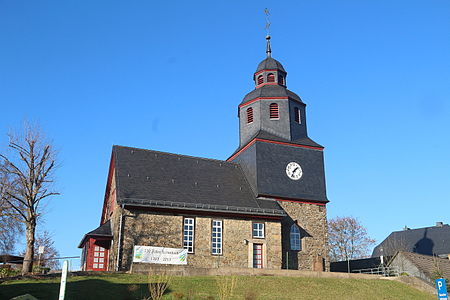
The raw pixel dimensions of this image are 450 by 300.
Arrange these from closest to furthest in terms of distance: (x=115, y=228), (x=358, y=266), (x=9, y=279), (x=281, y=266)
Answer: (x=9, y=279) < (x=115, y=228) < (x=281, y=266) < (x=358, y=266)

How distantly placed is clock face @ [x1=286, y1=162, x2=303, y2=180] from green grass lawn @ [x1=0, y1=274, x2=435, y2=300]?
788 centimetres

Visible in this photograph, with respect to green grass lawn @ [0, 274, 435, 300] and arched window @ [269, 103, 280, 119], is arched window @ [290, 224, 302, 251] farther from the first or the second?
arched window @ [269, 103, 280, 119]

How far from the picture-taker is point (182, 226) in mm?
23516

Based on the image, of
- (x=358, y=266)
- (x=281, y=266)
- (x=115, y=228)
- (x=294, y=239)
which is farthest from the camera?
(x=358, y=266)

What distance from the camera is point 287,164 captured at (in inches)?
1124

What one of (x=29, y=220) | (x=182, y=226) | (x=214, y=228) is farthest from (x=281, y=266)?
(x=29, y=220)

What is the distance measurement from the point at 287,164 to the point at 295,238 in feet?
15.3

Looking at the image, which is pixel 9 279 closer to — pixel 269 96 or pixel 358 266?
pixel 269 96

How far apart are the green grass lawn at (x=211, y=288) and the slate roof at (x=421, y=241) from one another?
32.3 meters

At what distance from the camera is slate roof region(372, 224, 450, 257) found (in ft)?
172

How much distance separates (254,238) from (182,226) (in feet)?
13.4

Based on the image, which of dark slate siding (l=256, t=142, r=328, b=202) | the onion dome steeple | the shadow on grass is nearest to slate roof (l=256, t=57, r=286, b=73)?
the onion dome steeple

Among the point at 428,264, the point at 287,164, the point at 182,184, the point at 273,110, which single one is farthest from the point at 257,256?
the point at 428,264

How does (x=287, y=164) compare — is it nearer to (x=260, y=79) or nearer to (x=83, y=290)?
(x=260, y=79)
